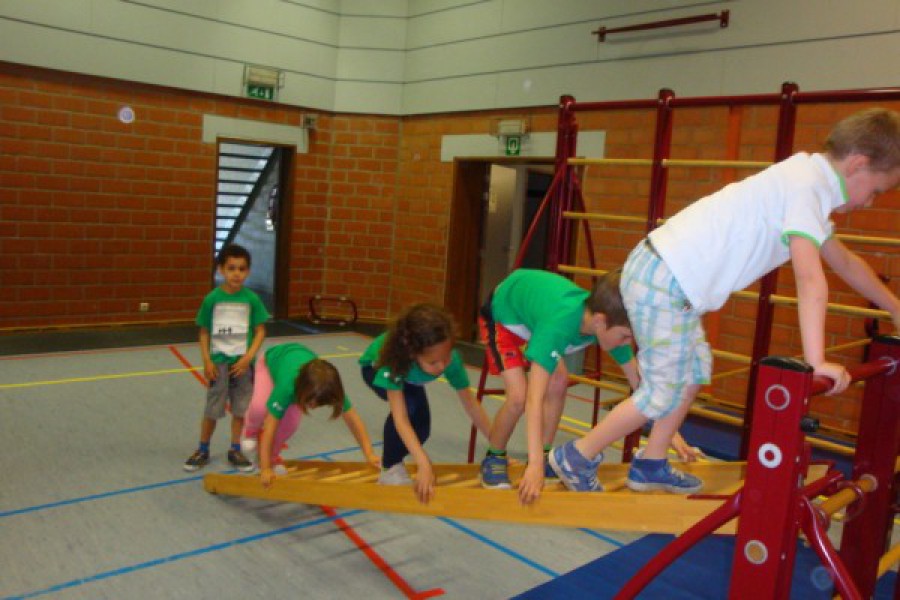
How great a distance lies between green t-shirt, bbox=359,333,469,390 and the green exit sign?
604 cm

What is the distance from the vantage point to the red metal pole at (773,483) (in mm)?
1576

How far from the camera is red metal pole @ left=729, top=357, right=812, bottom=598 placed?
1.58 metres

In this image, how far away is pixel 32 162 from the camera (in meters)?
7.33

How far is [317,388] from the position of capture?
3.27m

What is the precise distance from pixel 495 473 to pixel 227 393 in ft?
6.18

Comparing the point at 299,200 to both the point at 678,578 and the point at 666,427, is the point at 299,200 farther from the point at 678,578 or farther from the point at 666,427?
the point at 666,427

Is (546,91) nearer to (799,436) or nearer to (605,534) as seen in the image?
(605,534)

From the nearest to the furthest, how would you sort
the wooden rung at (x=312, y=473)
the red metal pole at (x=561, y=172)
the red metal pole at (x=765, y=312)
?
the wooden rung at (x=312, y=473) < the red metal pole at (x=765, y=312) < the red metal pole at (x=561, y=172)

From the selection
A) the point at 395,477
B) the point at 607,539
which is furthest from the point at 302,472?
the point at 607,539

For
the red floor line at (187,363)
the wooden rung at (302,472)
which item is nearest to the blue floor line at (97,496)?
the wooden rung at (302,472)

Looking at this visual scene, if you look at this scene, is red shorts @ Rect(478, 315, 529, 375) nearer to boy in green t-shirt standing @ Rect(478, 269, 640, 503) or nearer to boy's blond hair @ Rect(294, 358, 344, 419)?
boy in green t-shirt standing @ Rect(478, 269, 640, 503)

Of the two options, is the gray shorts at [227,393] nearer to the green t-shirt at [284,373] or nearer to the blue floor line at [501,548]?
the green t-shirt at [284,373]

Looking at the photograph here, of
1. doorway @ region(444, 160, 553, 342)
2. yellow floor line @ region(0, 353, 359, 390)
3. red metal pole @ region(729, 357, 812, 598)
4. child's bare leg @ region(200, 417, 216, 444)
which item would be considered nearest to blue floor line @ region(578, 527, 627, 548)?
red metal pole @ region(729, 357, 812, 598)

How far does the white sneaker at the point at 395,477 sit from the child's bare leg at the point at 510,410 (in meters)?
0.40
